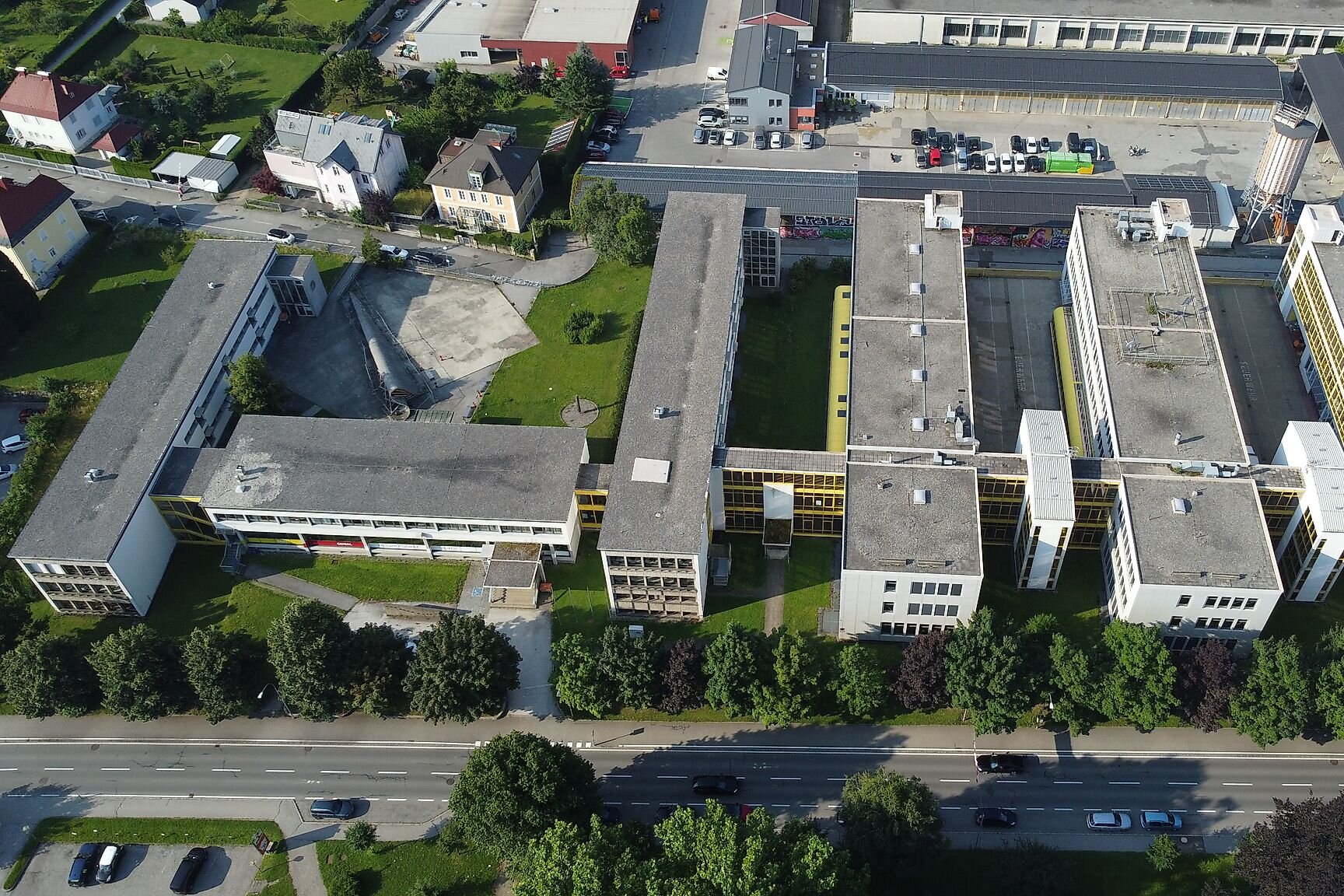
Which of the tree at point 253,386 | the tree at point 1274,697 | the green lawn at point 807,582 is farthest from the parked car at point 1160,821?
the tree at point 253,386

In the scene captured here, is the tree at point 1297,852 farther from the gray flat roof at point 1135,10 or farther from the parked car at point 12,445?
the gray flat roof at point 1135,10

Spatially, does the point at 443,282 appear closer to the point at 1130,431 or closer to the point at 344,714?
the point at 344,714

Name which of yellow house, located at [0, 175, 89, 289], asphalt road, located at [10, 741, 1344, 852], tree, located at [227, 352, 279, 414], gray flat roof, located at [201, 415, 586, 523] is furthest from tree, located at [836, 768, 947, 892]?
yellow house, located at [0, 175, 89, 289]

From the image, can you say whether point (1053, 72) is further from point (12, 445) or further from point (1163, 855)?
point (12, 445)

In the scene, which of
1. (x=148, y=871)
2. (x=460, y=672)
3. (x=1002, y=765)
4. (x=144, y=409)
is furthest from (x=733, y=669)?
(x=144, y=409)

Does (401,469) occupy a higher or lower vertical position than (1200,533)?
higher

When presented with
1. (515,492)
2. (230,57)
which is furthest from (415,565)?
(230,57)
